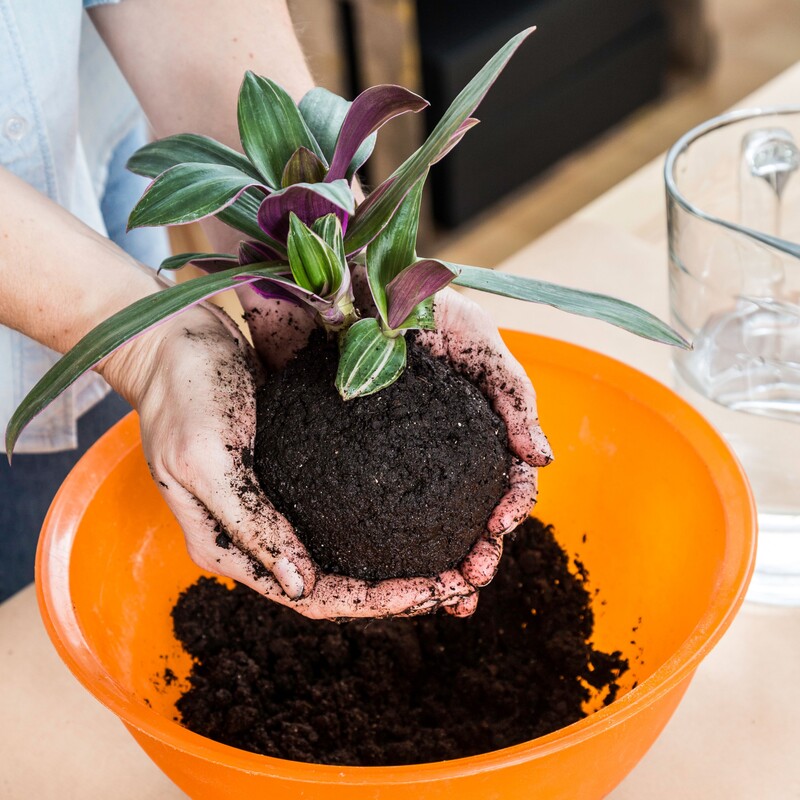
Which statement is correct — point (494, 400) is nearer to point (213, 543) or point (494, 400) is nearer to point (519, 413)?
point (519, 413)

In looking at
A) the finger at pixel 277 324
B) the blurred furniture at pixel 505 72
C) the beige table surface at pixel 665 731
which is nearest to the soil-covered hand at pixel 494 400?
the finger at pixel 277 324

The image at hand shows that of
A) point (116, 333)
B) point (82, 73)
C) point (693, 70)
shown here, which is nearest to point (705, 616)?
point (116, 333)

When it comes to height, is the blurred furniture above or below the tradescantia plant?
below

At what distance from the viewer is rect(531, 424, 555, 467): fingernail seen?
2.47 feet

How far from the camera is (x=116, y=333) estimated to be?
1.93 feet

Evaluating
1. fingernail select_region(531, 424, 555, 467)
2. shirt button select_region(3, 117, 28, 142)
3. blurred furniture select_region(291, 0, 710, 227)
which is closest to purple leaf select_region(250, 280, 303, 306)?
fingernail select_region(531, 424, 555, 467)

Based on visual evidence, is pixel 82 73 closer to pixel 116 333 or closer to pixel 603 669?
pixel 116 333

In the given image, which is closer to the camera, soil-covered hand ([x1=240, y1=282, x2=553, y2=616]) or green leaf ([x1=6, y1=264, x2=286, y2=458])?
green leaf ([x1=6, y1=264, x2=286, y2=458])

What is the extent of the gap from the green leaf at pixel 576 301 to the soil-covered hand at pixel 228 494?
206 millimetres

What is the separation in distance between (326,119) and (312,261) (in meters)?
0.15

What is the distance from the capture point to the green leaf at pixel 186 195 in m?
0.58

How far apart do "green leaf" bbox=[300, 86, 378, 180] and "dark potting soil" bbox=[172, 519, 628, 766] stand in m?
0.38

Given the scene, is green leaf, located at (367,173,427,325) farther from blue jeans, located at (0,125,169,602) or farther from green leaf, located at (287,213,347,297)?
blue jeans, located at (0,125,169,602)

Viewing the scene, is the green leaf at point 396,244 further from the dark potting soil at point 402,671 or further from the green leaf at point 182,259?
the dark potting soil at point 402,671
